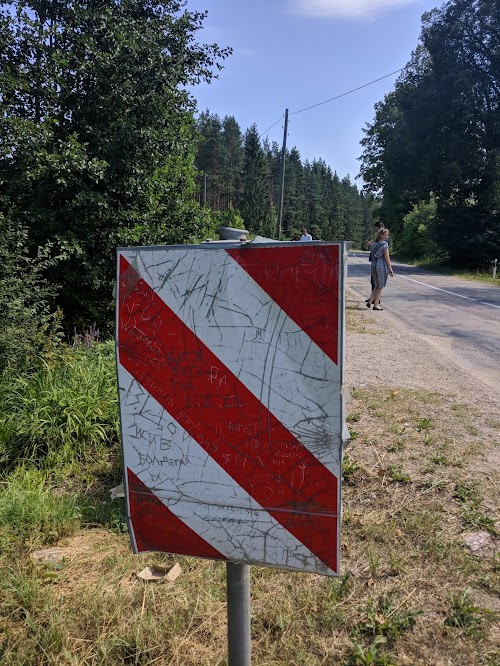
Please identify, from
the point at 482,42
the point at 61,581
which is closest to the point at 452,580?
the point at 61,581

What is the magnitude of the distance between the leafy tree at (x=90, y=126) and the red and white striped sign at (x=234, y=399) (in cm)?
642

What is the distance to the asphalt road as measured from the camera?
6447 mm

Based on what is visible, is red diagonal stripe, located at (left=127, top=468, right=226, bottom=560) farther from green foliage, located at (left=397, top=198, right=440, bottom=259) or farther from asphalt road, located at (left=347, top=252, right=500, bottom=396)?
green foliage, located at (left=397, top=198, right=440, bottom=259)

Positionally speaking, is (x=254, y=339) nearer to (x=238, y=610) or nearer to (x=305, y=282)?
(x=305, y=282)

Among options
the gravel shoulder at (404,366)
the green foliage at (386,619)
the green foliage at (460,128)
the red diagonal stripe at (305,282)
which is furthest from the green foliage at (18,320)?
the green foliage at (460,128)

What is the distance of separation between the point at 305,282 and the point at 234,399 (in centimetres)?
39

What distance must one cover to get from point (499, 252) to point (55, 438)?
25491 mm

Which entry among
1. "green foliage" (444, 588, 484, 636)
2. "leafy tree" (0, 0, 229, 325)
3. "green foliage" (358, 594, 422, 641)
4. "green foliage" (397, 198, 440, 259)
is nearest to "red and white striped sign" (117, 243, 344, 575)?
"green foliage" (358, 594, 422, 641)

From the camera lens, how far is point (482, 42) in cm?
2534

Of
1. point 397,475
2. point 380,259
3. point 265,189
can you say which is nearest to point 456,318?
point 380,259

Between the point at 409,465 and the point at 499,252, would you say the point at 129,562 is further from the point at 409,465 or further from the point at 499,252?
the point at 499,252

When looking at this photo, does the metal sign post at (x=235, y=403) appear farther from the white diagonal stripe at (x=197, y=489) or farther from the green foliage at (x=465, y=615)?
the green foliage at (x=465, y=615)

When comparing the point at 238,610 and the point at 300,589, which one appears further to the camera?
the point at 300,589

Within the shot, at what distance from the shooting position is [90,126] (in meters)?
7.89
